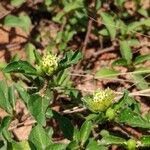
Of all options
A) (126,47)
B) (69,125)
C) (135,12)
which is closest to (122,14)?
(135,12)

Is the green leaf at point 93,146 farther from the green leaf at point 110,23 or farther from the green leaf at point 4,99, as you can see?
the green leaf at point 110,23

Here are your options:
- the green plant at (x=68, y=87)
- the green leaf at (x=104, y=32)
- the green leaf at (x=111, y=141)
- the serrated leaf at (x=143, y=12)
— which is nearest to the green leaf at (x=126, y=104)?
the green plant at (x=68, y=87)

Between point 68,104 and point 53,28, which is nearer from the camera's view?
point 68,104

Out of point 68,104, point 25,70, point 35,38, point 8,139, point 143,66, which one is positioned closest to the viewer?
point 25,70

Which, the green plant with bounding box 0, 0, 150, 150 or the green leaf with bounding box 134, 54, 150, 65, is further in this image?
the green leaf with bounding box 134, 54, 150, 65

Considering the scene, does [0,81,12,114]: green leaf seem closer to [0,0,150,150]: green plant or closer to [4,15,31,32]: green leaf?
[0,0,150,150]: green plant

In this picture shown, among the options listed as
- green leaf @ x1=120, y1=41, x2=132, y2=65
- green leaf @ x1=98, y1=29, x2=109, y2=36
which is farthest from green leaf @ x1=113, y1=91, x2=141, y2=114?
green leaf @ x1=98, y1=29, x2=109, y2=36

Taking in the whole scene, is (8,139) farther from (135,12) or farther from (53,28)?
(135,12)
